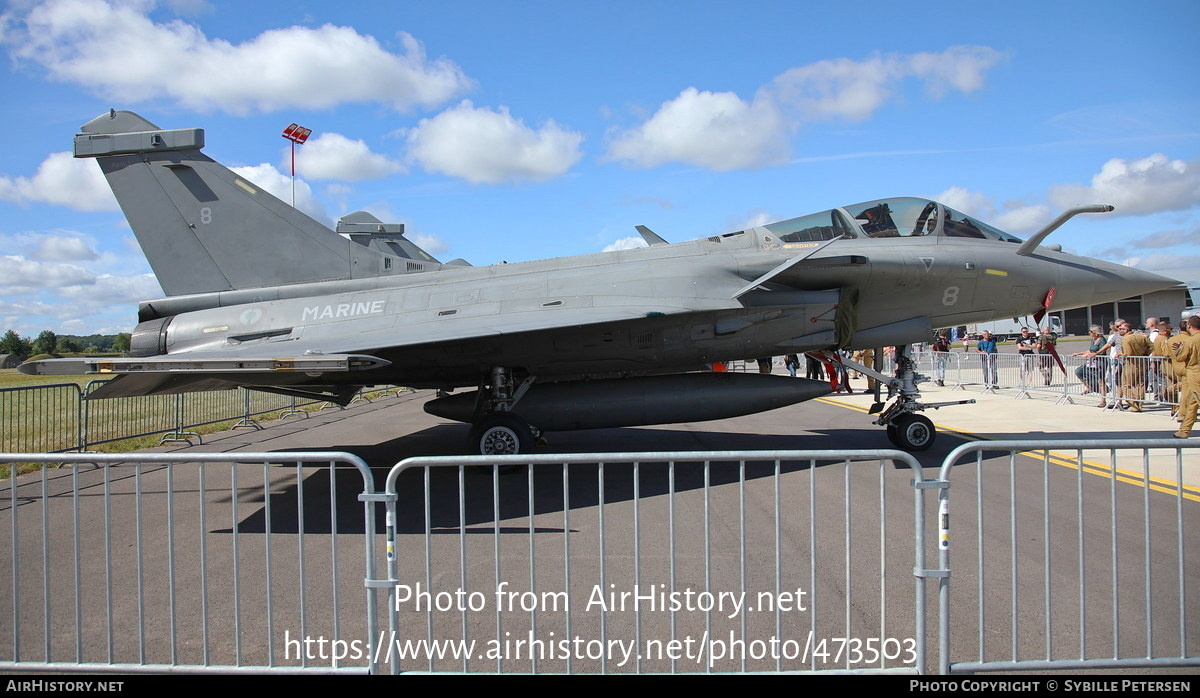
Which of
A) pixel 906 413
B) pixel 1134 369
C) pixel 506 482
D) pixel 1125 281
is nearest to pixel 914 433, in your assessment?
pixel 906 413

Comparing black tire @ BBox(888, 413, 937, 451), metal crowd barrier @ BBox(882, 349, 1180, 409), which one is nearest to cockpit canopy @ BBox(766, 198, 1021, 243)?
black tire @ BBox(888, 413, 937, 451)

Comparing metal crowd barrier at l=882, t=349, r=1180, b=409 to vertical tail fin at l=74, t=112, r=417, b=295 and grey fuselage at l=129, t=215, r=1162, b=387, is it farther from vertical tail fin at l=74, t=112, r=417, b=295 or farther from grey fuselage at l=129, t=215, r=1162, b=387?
vertical tail fin at l=74, t=112, r=417, b=295

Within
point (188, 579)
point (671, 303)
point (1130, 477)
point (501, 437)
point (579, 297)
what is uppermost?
point (579, 297)

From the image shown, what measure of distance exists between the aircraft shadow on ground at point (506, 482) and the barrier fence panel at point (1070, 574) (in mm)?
2239

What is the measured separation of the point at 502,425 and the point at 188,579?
388 cm

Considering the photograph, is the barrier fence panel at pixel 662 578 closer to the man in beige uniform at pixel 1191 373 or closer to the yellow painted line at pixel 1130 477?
the yellow painted line at pixel 1130 477

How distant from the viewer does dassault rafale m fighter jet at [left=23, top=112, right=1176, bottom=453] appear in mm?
8453

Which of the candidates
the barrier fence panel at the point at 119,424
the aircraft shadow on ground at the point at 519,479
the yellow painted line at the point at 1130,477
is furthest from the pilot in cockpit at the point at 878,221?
the barrier fence panel at the point at 119,424

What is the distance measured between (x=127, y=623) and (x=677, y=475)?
17.9 ft

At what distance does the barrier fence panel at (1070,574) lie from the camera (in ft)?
10.4

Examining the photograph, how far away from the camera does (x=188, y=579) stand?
15.5ft

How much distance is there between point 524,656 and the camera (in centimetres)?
346

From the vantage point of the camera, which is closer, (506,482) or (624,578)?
(624,578)

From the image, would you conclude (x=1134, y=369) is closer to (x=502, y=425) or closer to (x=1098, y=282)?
(x=1098, y=282)
